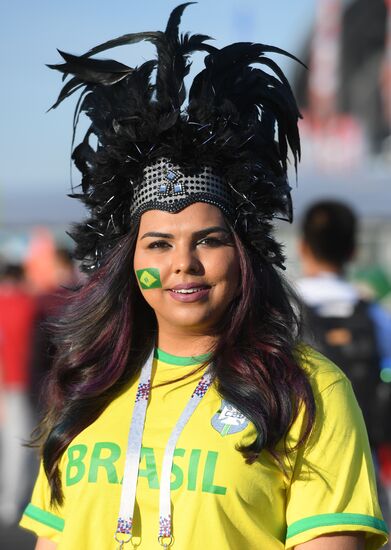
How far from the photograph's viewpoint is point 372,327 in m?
4.38

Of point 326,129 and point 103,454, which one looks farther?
point 326,129

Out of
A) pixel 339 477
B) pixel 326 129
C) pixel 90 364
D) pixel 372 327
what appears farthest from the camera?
pixel 326 129

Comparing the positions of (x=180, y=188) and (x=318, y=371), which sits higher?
(x=180, y=188)

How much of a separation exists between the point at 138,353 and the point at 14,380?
18.6 feet

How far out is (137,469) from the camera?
2301mm

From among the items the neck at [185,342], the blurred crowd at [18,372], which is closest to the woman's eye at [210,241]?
the neck at [185,342]

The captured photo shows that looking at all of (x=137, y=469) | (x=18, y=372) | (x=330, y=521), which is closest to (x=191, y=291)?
(x=137, y=469)

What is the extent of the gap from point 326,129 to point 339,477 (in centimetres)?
2272

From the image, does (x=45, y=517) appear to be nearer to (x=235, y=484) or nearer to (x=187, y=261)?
(x=235, y=484)

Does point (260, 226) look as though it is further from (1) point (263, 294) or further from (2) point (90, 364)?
(2) point (90, 364)

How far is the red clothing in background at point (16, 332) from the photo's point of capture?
7.80 meters

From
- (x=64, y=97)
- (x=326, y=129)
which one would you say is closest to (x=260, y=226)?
(x=64, y=97)

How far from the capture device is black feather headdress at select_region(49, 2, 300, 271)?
2475 mm

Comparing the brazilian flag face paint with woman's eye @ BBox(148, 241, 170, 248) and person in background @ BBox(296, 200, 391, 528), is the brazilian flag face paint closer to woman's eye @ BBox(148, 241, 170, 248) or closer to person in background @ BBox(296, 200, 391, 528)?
woman's eye @ BBox(148, 241, 170, 248)
